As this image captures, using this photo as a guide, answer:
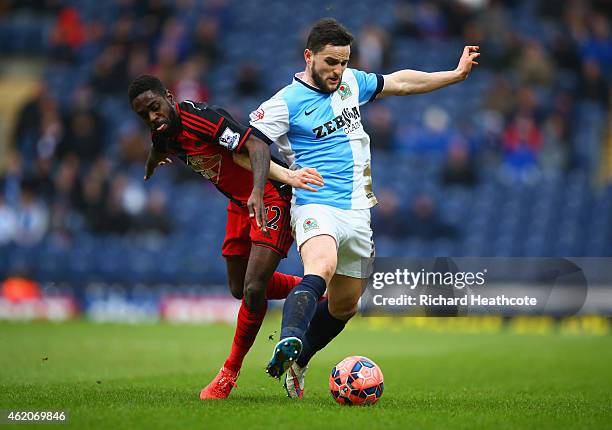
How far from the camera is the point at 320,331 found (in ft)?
24.0

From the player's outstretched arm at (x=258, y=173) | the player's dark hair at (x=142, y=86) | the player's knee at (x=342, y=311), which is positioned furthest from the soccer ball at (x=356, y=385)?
the player's dark hair at (x=142, y=86)

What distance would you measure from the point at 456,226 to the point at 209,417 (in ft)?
40.6

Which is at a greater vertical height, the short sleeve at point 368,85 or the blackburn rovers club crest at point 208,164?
the short sleeve at point 368,85

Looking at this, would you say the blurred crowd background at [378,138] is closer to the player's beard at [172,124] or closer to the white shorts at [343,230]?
the white shorts at [343,230]

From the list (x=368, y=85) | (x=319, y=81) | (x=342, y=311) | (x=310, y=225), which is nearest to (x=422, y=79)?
(x=368, y=85)

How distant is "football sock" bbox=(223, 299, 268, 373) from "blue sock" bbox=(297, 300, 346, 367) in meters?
0.43

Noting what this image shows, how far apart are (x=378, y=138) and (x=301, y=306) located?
509 inches

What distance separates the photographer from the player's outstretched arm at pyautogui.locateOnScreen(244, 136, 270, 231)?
6.44m

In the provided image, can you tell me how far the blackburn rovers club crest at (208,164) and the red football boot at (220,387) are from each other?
56.4 inches

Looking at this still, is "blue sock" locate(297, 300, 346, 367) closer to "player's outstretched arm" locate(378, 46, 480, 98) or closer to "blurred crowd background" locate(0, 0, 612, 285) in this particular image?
"player's outstretched arm" locate(378, 46, 480, 98)

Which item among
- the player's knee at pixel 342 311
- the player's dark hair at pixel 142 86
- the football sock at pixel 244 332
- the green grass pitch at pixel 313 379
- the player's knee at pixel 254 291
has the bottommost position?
the green grass pitch at pixel 313 379

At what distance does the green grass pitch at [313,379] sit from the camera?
5.80m

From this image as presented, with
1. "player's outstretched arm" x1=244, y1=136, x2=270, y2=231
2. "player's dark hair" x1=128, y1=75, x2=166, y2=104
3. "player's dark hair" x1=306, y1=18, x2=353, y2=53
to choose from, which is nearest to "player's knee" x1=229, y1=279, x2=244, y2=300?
"player's outstretched arm" x1=244, y1=136, x2=270, y2=231

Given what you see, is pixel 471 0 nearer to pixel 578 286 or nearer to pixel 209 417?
pixel 578 286
